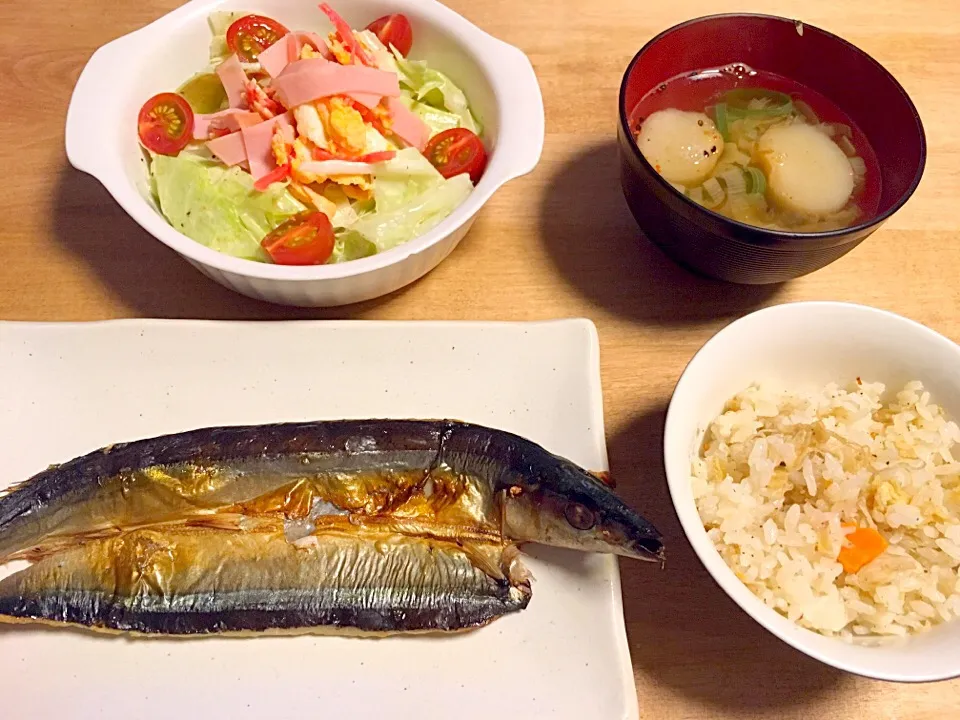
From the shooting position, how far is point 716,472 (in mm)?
1169

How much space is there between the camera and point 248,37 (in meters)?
1.51

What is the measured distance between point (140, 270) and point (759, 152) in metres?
1.23

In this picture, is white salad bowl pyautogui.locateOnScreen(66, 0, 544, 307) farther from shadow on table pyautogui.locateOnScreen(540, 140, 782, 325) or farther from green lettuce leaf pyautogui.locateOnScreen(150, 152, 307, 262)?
shadow on table pyautogui.locateOnScreen(540, 140, 782, 325)

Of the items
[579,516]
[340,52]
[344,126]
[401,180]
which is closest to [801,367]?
[579,516]

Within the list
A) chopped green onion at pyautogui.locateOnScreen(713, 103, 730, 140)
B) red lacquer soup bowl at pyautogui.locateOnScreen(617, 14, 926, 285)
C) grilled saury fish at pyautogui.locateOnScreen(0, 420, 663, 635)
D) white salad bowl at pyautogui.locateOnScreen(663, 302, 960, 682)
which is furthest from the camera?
chopped green onion at pyautogui.locateOnScreen(713, 103, 730, 140)

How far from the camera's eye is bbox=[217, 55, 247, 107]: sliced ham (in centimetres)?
147

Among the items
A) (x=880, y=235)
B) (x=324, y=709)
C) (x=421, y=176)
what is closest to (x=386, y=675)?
(x=324, y=709)

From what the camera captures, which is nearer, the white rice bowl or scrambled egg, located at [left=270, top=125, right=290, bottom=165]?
the white rice bowl

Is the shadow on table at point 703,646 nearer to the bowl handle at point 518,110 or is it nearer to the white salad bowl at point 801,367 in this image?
the white salad bowl at point 801,367

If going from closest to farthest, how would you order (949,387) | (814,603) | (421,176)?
(814,603)
(949,387)
(421,176)

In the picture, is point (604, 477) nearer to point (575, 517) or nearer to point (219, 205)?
point (575, 517)

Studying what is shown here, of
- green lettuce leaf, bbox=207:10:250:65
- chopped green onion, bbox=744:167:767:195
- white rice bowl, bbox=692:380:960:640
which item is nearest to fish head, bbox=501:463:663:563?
white rice bowl, bbox=692:380:960:640

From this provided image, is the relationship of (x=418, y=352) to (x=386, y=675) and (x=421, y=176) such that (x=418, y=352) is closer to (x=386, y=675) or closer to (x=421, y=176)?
(x=421, y=176)

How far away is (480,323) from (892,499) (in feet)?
2.30
